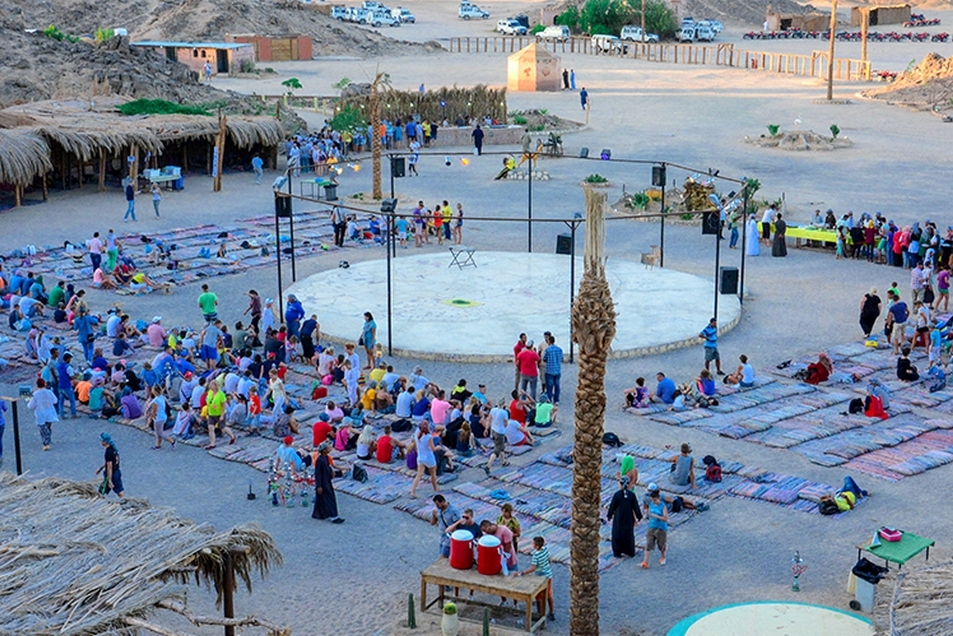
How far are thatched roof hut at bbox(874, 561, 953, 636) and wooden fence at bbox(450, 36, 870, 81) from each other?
61.2 meters

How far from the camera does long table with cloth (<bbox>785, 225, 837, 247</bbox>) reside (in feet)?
109

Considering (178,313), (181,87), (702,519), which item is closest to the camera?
(702,519)

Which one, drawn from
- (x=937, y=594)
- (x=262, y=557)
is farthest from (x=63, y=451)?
(x=937, y=594)

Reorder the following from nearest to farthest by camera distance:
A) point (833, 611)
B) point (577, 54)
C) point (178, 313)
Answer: point (833, 611)
point (178, 313)
point (577, 54)

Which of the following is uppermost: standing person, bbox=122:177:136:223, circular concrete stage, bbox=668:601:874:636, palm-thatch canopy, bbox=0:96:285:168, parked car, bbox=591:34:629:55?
parked car, bbox=591:34:629:55

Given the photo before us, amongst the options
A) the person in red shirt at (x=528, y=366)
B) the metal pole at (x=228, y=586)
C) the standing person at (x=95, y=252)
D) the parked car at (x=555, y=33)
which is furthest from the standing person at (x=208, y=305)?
the parked car at (x=555, y=33)

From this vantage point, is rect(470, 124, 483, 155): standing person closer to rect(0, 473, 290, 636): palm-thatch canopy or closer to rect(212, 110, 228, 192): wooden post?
rect(212, 110, 228, 192): wooden post

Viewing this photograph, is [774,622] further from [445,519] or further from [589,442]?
[445,519]

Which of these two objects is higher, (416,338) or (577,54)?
(577,54)

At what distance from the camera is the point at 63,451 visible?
20.0m

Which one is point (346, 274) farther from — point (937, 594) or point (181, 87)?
point (181, 87)

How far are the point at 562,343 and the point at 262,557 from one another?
1322 centimetres

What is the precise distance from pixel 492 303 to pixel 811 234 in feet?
32.4

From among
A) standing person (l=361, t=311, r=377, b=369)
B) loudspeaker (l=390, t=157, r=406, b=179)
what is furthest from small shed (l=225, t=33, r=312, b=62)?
standing person (l=361, t=311, r=377, b=369)
